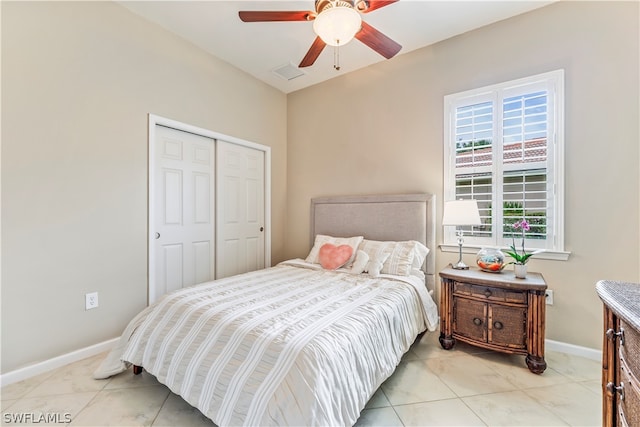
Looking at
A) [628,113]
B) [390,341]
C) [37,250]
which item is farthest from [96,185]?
[628,113]

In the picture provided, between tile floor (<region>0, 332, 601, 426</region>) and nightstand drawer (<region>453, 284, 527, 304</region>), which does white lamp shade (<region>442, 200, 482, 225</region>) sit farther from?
tile floor (<region>0, 332, 601, 426</region>)

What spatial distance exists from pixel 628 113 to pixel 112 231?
410 centimetres

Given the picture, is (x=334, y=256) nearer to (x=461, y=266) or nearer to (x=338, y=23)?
(x=461, y=266)

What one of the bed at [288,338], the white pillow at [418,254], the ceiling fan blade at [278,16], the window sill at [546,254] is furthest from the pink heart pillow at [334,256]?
the ceiling fan blade at [278,16]

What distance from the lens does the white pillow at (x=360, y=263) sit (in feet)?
8.71

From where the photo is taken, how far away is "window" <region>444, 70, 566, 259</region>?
2.34 metres

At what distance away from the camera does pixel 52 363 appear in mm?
2076

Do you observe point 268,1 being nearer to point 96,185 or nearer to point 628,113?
point 96,185

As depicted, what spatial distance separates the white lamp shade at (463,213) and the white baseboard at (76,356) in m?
1.18

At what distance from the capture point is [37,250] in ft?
6.66

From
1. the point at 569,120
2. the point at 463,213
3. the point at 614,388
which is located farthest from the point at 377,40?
the point at 614,388

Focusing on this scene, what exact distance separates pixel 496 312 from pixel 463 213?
0.80m

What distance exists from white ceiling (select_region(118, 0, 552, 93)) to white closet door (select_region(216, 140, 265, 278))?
1032 mm

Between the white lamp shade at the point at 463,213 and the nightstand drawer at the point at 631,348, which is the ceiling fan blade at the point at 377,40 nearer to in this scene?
the white lamp shade at the point at 463,213
